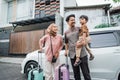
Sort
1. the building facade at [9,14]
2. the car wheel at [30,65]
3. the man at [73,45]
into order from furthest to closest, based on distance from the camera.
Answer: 1. the building facade at [9,14]
2. the car wheel at [30,65]
3. the man at [73,45]

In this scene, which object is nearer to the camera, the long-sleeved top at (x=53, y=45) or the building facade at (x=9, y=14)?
the long-sleeved top at (x=53, y=45)

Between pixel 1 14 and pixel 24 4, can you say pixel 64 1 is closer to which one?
pixel 24 4

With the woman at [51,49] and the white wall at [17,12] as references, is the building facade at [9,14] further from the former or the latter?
the woman at [51,49]

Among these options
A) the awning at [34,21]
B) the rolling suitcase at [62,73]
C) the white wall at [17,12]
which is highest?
the white wall at [17,12]

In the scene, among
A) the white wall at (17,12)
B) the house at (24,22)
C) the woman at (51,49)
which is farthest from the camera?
the white wall at (17,12)

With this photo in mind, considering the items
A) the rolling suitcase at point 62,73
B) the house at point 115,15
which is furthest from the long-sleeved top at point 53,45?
the house at point 115,15

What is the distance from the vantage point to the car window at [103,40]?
5679mm

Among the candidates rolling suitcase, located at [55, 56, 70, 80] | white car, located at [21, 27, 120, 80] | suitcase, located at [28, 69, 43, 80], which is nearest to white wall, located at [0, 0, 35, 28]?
white car, located at [21, 27, 120, 80]

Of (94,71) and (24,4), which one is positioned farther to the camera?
(24,4)

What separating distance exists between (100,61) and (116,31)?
903 millimetres

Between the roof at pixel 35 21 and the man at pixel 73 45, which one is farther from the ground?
the roof at pixel 35 21

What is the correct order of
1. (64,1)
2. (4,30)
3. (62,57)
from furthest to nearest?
(4,30)
(64,1)
(62,57)

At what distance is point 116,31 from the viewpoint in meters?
5.71

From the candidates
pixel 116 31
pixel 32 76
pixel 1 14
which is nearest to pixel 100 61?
pixel 116 31
